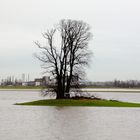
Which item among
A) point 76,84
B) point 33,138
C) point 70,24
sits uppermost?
point 70,24

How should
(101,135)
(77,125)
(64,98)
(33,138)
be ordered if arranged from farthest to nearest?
(64,98), (77,125), (101,135), (33,138)

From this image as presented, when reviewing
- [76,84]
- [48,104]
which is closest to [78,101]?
[48,104]

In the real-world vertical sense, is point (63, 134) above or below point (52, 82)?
below

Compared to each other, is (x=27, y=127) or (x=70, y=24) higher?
(x=70, y=24)

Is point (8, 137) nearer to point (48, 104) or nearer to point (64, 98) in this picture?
point (48, 104)

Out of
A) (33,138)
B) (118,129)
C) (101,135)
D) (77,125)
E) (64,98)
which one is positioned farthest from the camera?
(64,98)

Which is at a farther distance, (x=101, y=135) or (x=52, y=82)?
(x=52, y=82)

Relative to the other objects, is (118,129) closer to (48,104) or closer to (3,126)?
(3,126)

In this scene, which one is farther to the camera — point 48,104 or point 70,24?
point 70,24

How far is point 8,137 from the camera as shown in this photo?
22.1 metres

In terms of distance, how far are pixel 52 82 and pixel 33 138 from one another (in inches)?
1485

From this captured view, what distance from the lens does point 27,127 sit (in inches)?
1057

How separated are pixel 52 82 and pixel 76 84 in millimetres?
3240

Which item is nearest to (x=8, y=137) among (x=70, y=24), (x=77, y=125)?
(x=77, y=125)
